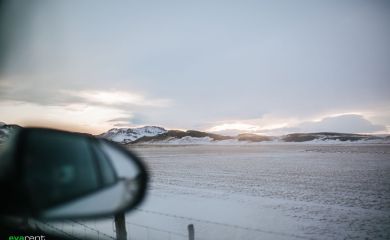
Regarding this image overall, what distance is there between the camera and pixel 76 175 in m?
1.96

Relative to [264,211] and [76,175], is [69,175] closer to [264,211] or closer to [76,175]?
[76,175]

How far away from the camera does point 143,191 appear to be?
8.48 ft

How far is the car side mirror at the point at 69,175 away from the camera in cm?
161

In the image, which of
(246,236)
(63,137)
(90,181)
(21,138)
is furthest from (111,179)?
(246,236)

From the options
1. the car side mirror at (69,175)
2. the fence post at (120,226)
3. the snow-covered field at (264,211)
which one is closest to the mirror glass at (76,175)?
the car side mirror at (69,175)

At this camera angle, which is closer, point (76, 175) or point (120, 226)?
point (76, 175)

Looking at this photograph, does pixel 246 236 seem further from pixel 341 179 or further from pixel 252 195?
pixel 341 179

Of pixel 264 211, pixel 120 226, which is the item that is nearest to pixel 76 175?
pixel 120 226

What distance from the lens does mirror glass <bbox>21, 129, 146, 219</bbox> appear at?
5.51ft

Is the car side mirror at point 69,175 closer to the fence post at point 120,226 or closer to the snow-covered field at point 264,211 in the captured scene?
the fence post at point 120,226

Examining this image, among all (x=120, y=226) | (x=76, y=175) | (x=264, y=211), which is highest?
(x=76, y=175)

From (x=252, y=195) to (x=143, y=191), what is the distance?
53.1 feet

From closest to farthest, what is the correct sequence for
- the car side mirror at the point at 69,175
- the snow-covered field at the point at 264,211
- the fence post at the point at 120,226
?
1. the car side mirror at the point at 69,175
2. the fence post at the point at 120,226
3. the snow-covered field at the point at 264,211

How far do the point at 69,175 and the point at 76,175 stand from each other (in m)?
0.07
